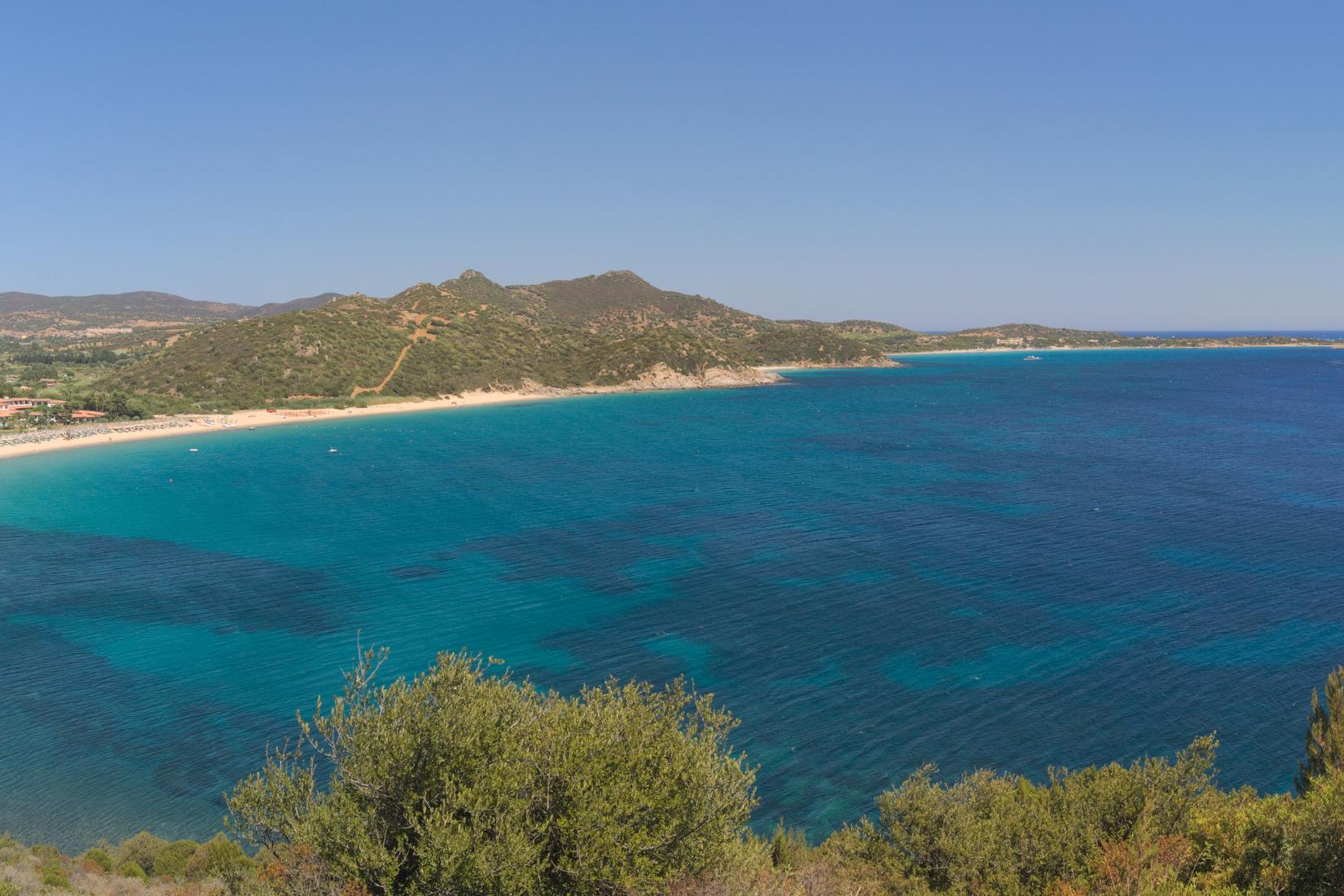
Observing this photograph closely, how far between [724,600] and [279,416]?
353 feet

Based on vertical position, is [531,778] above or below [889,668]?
above

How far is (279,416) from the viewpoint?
412 feet

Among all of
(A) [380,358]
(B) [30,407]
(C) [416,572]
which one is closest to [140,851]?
(C) [416,572]

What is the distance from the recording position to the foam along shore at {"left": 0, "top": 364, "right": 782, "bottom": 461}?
102 metres

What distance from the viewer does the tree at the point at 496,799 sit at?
13.9 meters

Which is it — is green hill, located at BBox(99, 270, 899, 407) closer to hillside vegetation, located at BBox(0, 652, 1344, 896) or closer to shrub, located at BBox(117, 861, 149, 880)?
shrub, located at BBox(117, 861, 149, 880)

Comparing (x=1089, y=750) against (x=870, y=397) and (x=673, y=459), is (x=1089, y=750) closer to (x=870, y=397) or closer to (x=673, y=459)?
(x=673, y=459)

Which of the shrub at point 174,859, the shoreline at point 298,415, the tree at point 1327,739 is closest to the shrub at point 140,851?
the shrub at point 174,859

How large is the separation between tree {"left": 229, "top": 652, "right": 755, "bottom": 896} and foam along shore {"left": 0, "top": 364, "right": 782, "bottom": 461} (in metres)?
107

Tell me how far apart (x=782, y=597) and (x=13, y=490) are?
7738 cm

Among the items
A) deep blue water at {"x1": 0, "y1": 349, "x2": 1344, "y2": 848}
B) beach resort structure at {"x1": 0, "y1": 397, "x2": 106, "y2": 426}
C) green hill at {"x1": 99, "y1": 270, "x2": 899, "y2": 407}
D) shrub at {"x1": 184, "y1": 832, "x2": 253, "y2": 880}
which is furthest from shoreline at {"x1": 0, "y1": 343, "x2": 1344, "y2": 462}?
shrub at {"x1": 184, "y1": 832, "x2": 253, "y2": 880}

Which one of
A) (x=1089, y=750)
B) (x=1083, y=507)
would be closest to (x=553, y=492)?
(x=1083, y=507)

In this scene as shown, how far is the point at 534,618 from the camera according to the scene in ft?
133

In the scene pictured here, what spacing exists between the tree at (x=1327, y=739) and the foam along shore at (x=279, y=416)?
12235 cm
